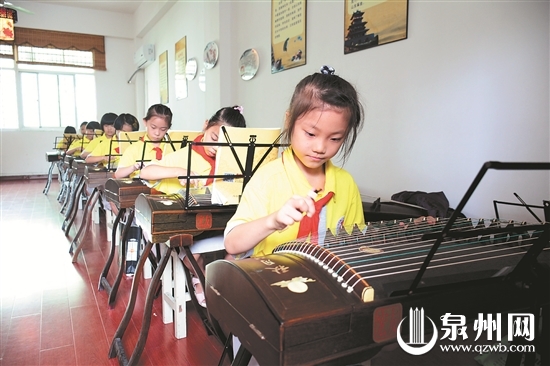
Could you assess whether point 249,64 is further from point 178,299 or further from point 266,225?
point 266,225

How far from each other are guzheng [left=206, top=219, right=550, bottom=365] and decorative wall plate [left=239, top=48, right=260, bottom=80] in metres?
3.86

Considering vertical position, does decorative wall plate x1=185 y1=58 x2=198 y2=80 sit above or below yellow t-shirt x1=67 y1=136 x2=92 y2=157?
above

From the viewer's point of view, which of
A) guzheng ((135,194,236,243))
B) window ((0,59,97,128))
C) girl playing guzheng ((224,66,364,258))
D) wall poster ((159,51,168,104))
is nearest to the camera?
girl playing guzheng ((224,66,364,258))

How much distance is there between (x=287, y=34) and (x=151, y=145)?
5.84ft

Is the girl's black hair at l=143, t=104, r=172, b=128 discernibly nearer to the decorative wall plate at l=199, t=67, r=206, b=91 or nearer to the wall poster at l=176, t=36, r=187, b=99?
the decorative wall plate at l=199, t=67, r=206, b=91

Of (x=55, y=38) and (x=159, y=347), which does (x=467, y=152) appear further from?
(x=55, y=38)

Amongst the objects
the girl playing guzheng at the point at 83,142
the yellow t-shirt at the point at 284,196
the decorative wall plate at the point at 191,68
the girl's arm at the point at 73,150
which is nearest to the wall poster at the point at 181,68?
the decorative wall plate at the point at 191,68

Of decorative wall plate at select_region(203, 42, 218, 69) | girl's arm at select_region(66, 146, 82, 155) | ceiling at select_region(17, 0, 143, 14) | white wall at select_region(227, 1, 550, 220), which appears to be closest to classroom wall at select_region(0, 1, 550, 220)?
white wall at select_region(227, 1, 550, 220)

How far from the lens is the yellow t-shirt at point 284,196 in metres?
1.11

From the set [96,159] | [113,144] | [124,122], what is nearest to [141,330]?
[96,159]

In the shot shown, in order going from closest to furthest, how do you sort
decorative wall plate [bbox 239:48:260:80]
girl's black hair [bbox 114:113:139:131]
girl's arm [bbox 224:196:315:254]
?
girl's arm [bbox 224:196:315:254] < decorative wall plate [bbox 239:48:260:80] < girl's black hair [bbox 114:113:139:131]

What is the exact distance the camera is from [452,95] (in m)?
2.39

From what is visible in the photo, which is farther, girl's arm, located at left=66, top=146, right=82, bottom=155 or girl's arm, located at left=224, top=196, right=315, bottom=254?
girl's arm, located at left=66, top=146, right=82, bottom=155

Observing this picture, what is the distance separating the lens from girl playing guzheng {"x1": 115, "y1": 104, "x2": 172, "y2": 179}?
9.36 ft
